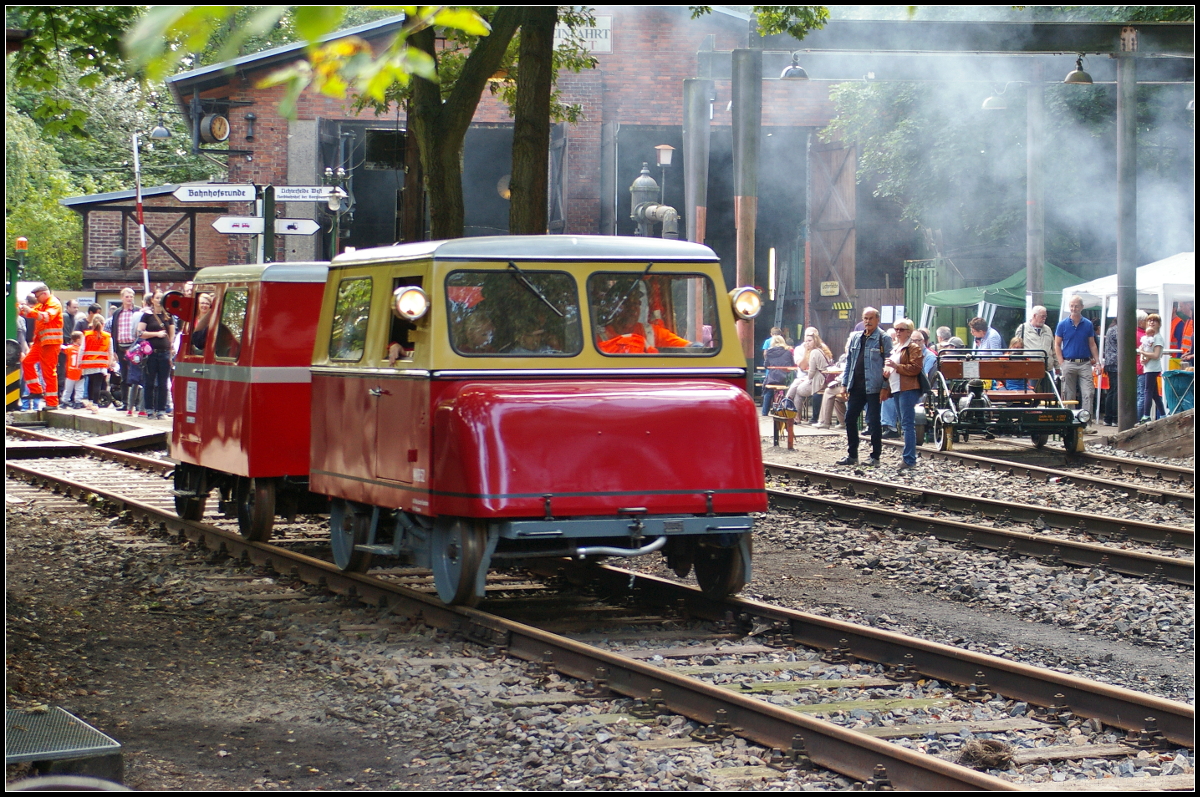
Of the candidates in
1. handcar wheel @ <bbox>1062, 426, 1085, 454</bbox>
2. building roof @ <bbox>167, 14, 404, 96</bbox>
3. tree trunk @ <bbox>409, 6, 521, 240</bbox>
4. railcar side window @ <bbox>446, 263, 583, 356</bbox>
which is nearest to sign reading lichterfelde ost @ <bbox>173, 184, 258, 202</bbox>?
tree trunk @ <bbox>409, 6, 521, 240</bbox>

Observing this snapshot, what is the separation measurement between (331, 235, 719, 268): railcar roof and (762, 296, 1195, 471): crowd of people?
7.57 m

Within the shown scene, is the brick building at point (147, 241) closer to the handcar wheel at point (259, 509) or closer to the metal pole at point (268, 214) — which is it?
the metal pole at point (268, 214)

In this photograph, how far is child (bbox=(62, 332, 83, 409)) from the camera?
27.3 meters

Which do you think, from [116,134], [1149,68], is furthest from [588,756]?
[116,134]

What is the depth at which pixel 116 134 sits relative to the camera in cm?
5919

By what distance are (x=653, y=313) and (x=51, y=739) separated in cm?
463

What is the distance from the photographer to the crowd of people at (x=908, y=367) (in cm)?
1716

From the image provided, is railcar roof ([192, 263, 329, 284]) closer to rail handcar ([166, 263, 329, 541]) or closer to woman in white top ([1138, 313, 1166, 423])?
rail handcar ([166, 263, 329, 541])

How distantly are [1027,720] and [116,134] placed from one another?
2309 inches

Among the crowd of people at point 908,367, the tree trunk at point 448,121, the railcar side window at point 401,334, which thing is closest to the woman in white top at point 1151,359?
the crowd of people at point 908,367

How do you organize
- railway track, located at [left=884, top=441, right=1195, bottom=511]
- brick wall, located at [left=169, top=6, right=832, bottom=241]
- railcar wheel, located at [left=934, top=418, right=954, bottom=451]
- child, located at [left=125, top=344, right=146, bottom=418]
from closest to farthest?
railway track, located at [left=884, top=441, right=1195, bottom=511], railcar wheel, located at [left=934, top=418, right=954, bottom=451], child, located at [left=125, top=344, right=146, bottom=418], brick wall, located at [left=169, top=6, right=832, bottom=241]

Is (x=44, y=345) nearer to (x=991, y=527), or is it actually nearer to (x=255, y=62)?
(x=255, y=62)

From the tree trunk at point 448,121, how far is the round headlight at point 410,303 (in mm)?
6214

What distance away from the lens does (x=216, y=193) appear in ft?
54.8
